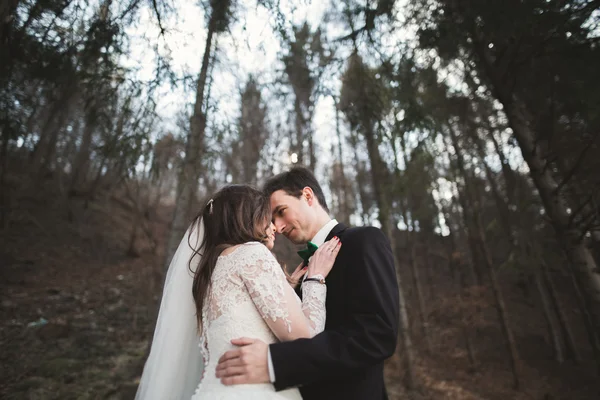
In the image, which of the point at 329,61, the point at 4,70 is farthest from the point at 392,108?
the point at 4,70

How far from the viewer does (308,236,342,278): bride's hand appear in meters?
1.77

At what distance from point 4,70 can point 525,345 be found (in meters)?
19.1

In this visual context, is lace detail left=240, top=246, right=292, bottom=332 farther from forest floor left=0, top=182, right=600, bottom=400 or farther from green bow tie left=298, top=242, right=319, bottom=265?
forest floor left=0, top=182, right=600, bottom=400

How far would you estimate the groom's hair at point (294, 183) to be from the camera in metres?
2.20

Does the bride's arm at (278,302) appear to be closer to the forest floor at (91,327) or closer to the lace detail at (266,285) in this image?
the lace detail at (266,285)

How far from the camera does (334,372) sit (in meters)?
1.43

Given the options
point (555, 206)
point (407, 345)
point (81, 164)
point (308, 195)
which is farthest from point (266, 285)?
point (81, 164)

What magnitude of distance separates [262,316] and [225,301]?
19cm

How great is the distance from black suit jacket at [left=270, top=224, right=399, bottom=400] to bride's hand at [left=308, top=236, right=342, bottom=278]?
52mm

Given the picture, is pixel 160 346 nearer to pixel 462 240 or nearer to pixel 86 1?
pixel 86 1

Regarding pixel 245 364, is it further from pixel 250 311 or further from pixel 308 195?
pixel 308 195

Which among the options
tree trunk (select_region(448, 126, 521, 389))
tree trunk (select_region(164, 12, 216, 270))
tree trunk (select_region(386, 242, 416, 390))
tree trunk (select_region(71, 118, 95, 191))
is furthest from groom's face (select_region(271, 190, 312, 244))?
tree trunk (select_region(71, 118, 95, 191))

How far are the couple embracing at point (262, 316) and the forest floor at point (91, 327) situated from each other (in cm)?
500

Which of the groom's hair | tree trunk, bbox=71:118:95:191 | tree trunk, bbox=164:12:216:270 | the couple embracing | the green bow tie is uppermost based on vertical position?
tree trunk, bbox=71:118:95:191
